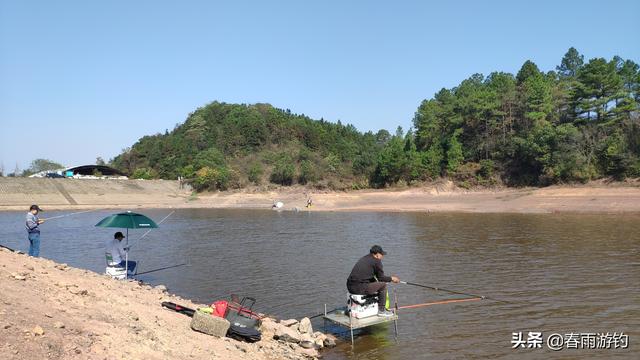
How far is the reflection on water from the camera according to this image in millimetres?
11703

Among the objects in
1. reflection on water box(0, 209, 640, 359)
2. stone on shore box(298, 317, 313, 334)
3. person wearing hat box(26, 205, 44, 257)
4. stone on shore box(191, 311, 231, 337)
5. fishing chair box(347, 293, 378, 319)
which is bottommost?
reflection on water box(0, 209, 640, 359)

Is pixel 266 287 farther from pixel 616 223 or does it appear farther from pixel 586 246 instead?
pixel 616 223

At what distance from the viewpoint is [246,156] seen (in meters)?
107

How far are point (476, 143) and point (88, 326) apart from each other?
68.6 m

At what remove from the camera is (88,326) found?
7719 millimetres

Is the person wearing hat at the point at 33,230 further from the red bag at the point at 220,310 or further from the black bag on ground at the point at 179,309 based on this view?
the red bag at the point at 220,310

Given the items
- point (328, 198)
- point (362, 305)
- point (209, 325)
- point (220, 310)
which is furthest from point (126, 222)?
point (328, 198)

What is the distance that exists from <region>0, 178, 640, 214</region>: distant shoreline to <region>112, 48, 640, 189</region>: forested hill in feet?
11.2

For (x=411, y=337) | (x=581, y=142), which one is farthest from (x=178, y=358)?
(x=581, y=142)

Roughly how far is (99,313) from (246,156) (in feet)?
327

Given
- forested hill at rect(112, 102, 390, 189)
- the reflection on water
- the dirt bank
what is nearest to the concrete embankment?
forested hill at rect(112, 102, 390, 189)

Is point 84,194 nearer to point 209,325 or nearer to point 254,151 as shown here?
point 254,151

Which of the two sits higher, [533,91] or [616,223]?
[533,91]

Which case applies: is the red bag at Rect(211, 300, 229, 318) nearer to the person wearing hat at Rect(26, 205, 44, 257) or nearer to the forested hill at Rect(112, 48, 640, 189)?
the person wearing hat at Rect(26, 205, 44, 257)
